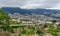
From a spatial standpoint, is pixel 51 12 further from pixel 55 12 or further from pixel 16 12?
pixel 16 12

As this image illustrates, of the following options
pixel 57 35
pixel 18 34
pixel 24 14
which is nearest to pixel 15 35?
pixel 18 34

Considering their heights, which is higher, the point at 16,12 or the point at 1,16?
the point at 1,16

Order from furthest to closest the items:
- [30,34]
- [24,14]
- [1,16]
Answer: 1. [24,14]
2. [1,16]
3. [30,34]

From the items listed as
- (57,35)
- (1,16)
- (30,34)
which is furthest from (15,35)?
(1,16)

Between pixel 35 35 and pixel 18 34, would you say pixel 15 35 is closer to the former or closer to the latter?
pixel 18 34

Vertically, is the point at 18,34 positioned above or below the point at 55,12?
above

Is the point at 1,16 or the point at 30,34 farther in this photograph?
the point at 1,16

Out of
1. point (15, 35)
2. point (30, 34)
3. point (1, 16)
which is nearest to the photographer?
point (15, 35)

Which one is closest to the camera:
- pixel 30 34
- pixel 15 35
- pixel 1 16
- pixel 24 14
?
pixel 15 35

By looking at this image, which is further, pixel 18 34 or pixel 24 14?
pixel 24 14
